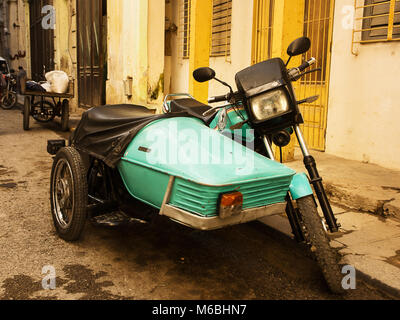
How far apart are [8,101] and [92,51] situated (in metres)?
→ 3.57

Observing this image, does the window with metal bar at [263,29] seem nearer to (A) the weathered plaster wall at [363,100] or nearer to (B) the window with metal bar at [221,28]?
(B) the window with metal bar at [221,28]

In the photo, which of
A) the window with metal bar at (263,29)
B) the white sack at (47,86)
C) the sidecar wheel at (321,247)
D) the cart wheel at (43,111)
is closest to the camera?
the sidecar wheel at (321,247)

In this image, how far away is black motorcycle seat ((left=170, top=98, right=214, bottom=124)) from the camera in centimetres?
331

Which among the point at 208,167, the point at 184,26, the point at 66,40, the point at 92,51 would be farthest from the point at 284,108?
the point at 66,40

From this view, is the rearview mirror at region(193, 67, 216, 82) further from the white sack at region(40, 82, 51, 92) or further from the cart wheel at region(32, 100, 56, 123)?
the cart wheel at region(32, 100, 56, 123)

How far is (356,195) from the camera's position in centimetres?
423

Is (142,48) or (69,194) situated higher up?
(142,48)

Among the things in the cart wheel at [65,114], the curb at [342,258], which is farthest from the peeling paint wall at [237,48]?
the curb at [342,258]

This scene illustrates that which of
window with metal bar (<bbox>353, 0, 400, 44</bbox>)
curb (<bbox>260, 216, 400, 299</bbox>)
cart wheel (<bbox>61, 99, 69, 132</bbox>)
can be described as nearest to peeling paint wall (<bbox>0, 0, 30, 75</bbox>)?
cart wheel (<bbox>61, 99, 69, 132</bbox>)

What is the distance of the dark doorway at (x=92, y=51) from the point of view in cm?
1248

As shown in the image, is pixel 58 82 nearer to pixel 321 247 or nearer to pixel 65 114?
pixel 65 114

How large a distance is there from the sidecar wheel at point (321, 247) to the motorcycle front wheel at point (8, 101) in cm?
1365

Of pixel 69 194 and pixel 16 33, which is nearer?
pixel 69 194

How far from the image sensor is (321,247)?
2.51 metres
